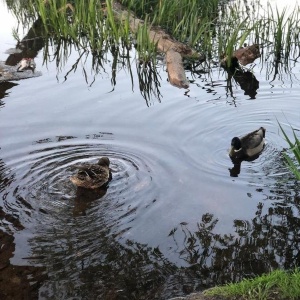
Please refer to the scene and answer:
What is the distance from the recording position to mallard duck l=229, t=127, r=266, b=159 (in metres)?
7.19

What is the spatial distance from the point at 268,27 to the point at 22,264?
8910 millimetres

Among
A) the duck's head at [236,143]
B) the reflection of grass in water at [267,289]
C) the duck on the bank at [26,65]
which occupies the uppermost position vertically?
the duck on the bank at [26,65]

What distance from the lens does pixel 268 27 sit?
12.2 m

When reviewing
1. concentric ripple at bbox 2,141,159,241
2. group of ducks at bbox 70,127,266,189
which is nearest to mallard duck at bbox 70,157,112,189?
group of ducks at bbox 70,127,266,189

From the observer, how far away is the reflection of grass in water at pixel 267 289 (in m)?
4.04

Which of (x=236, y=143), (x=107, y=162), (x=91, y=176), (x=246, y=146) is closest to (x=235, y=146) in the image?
(x=236, y=143)

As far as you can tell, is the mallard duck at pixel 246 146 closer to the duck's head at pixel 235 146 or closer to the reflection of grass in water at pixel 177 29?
the duck's head at pixel 235 146

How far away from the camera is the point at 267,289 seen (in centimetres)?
411

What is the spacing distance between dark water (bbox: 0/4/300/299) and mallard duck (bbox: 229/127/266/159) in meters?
0.14

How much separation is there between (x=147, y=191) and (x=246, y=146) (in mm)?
1623

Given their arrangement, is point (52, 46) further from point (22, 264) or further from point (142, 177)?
point (22, 264)

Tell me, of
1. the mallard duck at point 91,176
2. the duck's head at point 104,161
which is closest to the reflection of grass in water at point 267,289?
the mallard duck at point 91,176

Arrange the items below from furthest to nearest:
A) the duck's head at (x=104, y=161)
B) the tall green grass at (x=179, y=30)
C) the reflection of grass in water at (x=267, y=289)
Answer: the tall green grass at (x=179, y=30), the duck's head at (x=104, y=161), the reflection of grass in water at (x=267, y=289)

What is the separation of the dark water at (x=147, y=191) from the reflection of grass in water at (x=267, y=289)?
55 cm
